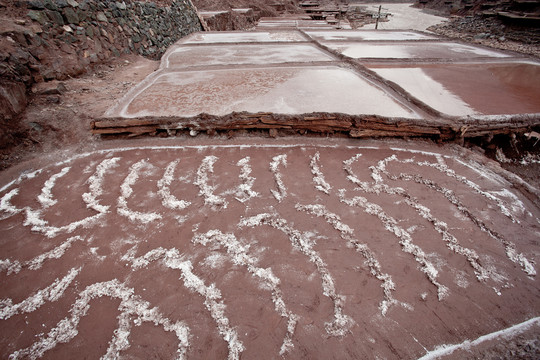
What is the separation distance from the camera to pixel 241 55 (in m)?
6.43

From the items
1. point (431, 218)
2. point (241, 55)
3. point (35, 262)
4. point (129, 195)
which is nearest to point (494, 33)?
point (241, 55)

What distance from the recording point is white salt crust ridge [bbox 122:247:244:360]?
5.78ft

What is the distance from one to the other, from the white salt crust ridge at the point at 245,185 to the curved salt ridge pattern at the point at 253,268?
0.52 metres

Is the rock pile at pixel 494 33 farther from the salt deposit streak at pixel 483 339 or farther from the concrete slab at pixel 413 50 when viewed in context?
the salt deposit streak at pixel 483 339

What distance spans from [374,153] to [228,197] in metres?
1.94

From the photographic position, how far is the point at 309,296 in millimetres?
2012

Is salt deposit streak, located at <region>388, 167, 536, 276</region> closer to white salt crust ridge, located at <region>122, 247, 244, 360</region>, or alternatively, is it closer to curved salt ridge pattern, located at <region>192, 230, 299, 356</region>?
curved salt ridge pattern, located at <region>192, 230, 299, 356</region>

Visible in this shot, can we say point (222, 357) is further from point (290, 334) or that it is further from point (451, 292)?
point (451, 292)

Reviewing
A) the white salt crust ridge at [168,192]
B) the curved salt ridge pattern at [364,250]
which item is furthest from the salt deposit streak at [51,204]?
the curved salt ridge pattern at [364,250]

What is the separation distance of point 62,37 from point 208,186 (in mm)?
4642

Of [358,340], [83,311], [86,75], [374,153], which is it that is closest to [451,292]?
[358,340]

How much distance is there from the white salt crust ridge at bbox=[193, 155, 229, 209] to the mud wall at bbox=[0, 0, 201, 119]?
287 centimetres

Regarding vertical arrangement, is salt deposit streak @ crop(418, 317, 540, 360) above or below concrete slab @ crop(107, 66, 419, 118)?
below

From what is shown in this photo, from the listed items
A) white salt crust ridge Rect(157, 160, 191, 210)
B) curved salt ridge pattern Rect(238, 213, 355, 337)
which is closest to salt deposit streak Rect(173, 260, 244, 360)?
curved salt ridge pattern Rect(238, 213, 355, 337)
